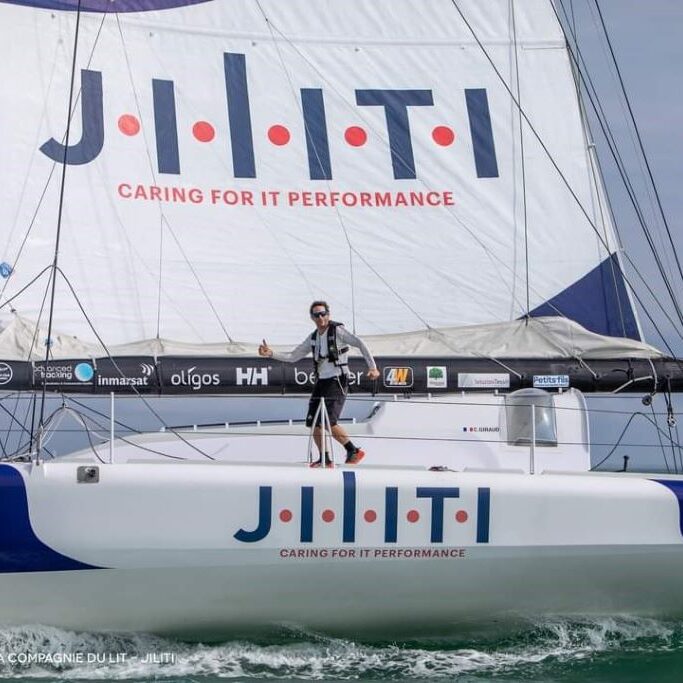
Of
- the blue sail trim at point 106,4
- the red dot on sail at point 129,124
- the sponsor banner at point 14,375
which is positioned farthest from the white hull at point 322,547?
the blue sail trim at point 106,4

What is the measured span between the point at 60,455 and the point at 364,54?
3777mm

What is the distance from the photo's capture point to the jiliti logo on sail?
9.10m

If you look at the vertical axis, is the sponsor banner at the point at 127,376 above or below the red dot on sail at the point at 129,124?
below

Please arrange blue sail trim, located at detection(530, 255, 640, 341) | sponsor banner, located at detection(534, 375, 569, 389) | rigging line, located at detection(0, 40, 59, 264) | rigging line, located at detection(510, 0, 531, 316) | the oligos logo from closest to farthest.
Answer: the oligos logo
sponsor banner, located at detection(534, 375, 569, 389)
rigging line, located at detection(0, 40, 59, 264)
blue sail trim, located at detection(530, 255, 640, 341)
rigging line, located at detection(510, 0, 531, 316)

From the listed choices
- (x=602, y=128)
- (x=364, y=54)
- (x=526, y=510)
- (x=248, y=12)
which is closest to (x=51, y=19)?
(x=248, y=12)

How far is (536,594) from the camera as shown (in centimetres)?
701

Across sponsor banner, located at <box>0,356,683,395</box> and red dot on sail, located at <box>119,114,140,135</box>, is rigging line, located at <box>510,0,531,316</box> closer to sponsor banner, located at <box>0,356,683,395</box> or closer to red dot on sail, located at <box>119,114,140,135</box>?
sponsor banner, located at <box>0,356,683,395</box>

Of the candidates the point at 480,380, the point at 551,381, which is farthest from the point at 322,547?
the point at 551,381

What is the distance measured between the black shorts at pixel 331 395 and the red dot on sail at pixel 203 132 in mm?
2588

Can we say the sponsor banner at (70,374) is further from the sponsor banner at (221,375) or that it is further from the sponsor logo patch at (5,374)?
the sponsor banner at (221,375)

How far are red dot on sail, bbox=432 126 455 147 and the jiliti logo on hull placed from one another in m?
3.53

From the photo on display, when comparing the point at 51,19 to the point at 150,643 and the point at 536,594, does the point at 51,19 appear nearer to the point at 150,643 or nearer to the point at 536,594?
the point at 150,643

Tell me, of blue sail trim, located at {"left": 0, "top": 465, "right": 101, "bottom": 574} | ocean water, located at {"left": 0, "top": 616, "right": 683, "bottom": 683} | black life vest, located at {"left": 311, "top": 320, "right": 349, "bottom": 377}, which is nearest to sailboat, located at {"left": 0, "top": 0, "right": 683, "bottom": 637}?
ocean water, located at {"left": 0, "top": 616, "right": 683, "bottom": 683}

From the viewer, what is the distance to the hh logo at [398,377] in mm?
8383
